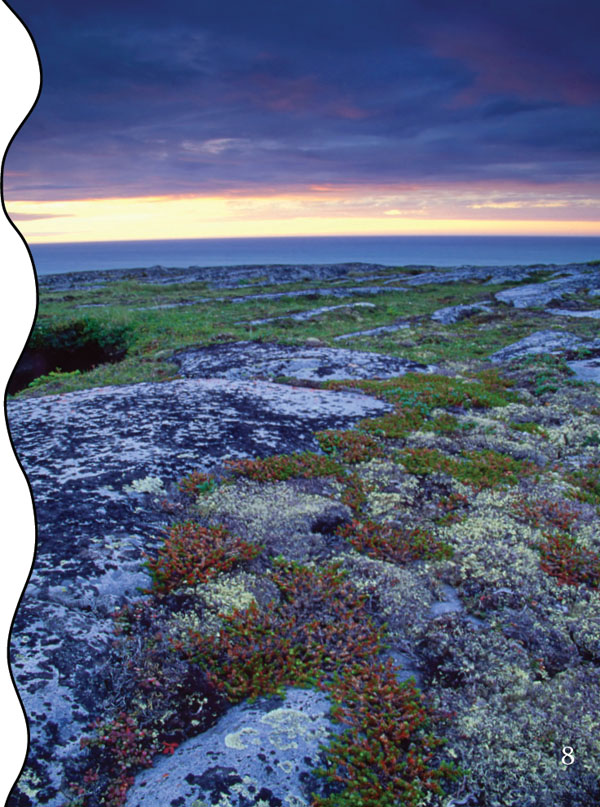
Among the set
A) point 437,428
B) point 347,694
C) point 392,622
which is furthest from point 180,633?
point 437,428

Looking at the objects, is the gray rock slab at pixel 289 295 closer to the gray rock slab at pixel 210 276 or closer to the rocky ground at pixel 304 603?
the gray rock slab at pixel 210 276

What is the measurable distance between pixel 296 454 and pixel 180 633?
596cm

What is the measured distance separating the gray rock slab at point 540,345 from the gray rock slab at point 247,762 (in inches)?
991

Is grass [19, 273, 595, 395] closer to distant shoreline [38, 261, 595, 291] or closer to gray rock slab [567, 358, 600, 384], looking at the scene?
gray rock slab [567, 358, 600, 384]

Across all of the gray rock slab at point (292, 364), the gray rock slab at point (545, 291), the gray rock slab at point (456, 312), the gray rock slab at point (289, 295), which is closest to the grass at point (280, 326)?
the gray rock slab at point (456, 312)

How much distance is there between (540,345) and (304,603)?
2584cm

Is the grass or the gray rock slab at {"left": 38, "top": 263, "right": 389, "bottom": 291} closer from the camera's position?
the grass

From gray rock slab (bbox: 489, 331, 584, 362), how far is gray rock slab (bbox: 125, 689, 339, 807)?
25173mm

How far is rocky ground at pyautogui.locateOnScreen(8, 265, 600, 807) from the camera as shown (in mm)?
5211

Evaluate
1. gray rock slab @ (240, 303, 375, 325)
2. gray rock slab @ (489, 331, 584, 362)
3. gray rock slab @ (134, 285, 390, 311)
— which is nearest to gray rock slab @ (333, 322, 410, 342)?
gray rock slab @ (240, 303, 375, 325)

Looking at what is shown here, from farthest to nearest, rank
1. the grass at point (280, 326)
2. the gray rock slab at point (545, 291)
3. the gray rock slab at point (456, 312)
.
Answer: the gray rock slab at point (545, 291), the gray rock slab at point (456, 312), the grass at point (280, 326)

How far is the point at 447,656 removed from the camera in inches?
273

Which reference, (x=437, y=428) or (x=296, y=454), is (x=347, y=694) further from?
(x=437, y=428)

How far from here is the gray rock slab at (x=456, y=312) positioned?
155ft
